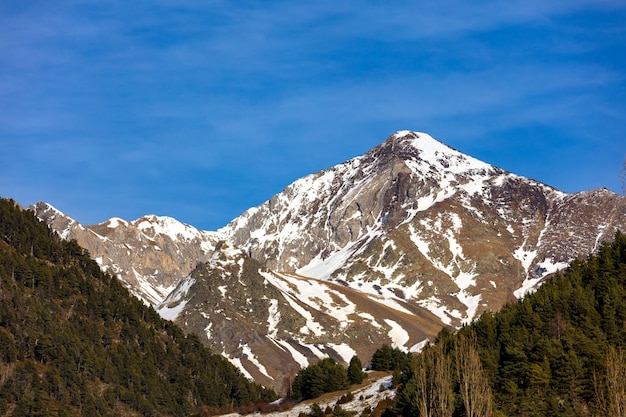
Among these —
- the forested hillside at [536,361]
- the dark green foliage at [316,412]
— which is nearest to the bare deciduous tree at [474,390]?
the forested hillside at [536,361]

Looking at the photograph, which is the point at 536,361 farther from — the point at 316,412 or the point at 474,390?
the point at 316,412

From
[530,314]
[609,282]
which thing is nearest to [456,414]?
[530,314]

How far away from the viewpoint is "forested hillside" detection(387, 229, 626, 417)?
5374 inches

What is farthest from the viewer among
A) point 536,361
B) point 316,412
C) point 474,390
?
point 316,412

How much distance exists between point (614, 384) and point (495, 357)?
182ft

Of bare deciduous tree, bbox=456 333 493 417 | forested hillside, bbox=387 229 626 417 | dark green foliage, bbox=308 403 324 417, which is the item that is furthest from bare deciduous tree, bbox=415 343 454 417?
dark green foliage, bbox=308 403 324 417

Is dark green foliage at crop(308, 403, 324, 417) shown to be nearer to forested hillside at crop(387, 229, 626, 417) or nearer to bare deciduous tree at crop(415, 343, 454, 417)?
forested hillside at crop(387, 229, 626, 417)

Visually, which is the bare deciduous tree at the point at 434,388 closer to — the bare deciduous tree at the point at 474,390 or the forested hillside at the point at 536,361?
the forested hillside at the point at 536,361

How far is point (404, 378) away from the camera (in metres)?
182

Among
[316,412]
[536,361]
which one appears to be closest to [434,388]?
[536,361]

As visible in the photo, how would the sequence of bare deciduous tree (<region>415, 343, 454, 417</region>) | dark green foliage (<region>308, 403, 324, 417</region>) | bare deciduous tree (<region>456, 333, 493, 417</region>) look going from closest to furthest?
bare deciduous tree (<region>456, 333, 493, 417</region>) < bare deciduous tree (<region>415, 343, 454, 417</region>) < dark green foliage (<region>308, 403, 324, 417</region>)

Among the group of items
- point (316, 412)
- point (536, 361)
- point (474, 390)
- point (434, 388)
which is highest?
point (536, 361)

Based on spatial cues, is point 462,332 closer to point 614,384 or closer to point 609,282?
point 609,282

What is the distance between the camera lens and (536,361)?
168000 millimetres
